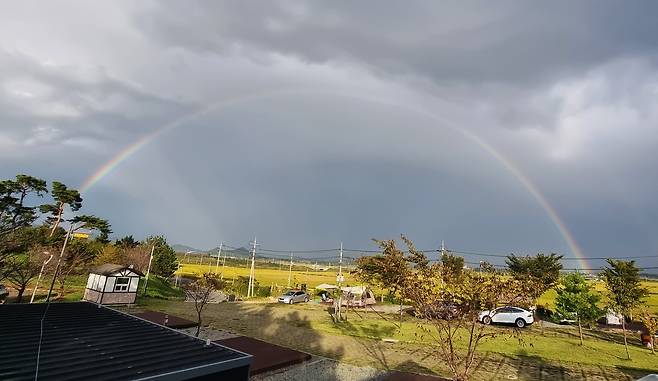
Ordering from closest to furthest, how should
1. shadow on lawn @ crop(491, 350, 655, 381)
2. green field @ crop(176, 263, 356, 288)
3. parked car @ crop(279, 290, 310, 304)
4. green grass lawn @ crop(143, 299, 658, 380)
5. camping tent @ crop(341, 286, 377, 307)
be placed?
shadow on lawn @ crop(491, 350, 655, 381), green grass lawn @ crop(143, 299, 658, 380), camping tent @ crop(341, 286, 377, 307), parked car @ crop(279, 290, 310, 304), green field @ crop(176, 263, 356, 288)

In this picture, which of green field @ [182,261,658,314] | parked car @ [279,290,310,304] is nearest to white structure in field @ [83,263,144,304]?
parked car @ [279,290,310,304]

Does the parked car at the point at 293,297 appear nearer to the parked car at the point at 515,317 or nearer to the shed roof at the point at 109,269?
the shed roof at the point at 109,269

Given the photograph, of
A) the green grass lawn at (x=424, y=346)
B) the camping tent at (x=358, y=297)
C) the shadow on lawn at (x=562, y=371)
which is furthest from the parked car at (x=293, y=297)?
the shadow on lawn at (x=562, y=371)

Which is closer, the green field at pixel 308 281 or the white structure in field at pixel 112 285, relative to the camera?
the white structure in field at pixel 112 285

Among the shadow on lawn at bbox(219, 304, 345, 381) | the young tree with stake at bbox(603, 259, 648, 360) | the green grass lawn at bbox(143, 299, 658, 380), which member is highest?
the young tree with stake at bbox(603, 259, 648, 360)

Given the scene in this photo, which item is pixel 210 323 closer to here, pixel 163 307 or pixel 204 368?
pixel 163 307

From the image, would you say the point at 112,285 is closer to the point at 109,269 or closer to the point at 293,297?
the point at 109,269

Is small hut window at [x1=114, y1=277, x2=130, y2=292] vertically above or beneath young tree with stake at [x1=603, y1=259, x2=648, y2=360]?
beneath

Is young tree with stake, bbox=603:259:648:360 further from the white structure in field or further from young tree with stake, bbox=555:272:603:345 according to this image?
the white structure in field
